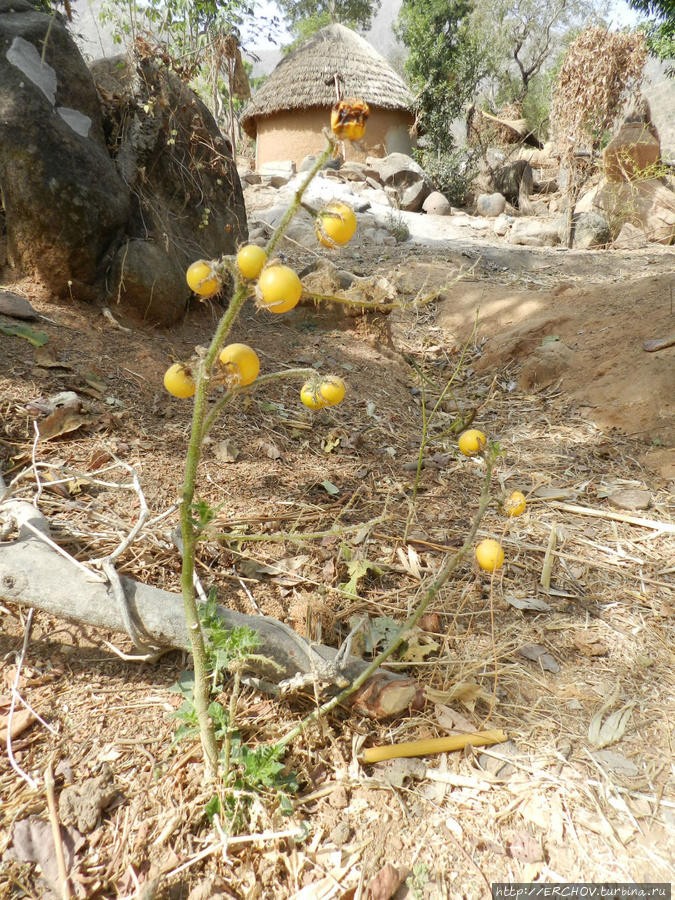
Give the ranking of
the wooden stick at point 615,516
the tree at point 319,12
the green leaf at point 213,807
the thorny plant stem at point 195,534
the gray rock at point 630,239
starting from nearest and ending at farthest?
the thorny plant stem at point 195,534, the green leaf at point 213,807, the wooden stick at point 615,516, the gray rock at point 630,239, the tree at point 319,12

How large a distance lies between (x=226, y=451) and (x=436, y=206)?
12.8 metres

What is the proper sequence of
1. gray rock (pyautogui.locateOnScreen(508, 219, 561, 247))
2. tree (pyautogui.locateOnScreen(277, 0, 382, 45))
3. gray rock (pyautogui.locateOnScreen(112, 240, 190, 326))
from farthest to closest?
tree (pyautogui.locateOnScreen(277, 0, 382, 45))
gray rock (pyautogui.locateOnScreen(508, 219, 561, 247))
gray rock (pyautogui.locateOnScreen(112, 240, 190, 326))

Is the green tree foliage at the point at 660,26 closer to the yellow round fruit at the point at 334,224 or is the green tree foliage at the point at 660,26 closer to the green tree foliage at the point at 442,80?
the green tree foliage at the point at 442,80

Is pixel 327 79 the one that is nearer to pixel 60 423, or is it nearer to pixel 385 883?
pixel 60 423

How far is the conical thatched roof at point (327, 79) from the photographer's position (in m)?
14.9

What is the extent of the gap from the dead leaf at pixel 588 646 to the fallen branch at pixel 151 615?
74 cm

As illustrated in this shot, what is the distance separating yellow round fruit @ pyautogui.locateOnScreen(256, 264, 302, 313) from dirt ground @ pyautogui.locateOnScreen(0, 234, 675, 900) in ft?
1.83

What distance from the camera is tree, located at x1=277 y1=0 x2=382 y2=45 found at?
26391mm

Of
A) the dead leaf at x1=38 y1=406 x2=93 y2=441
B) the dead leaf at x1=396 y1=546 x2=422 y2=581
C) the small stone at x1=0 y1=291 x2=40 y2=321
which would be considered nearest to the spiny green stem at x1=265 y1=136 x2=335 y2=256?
the dead leaf at x1=396 y1=546 x2=422 y2=581

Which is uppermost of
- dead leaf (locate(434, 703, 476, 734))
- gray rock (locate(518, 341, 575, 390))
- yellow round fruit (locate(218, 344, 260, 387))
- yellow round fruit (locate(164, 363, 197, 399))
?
yellow round fruit (locate(218, 344, 260, 387))

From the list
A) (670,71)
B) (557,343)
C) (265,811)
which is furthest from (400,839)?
(670,71)

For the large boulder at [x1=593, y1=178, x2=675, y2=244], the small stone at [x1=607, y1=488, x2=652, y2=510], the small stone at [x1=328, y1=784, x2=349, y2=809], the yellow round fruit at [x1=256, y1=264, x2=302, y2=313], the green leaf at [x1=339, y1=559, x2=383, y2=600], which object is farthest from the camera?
the large boulder at [x1=593, y1=178, x2=675, y2=244]

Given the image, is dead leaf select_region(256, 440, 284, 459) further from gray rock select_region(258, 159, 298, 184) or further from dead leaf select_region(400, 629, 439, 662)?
gray rock select_region(258, 159, 298, 184)

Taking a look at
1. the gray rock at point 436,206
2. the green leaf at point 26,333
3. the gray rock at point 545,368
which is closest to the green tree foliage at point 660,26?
the gray rock at point 436,206
